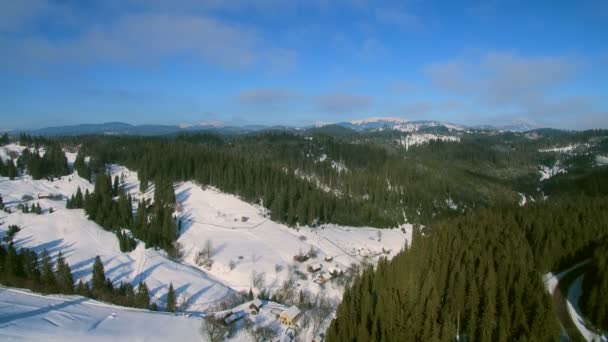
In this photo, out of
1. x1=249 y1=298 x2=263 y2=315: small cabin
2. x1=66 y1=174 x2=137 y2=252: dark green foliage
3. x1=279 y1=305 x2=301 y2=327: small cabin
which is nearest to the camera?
x1=279 y1=305 x2=301 y2=327: small cabin

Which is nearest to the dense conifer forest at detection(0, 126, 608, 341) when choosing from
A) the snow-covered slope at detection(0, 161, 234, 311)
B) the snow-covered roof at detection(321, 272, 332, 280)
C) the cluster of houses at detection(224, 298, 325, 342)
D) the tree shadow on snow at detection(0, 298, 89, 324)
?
the snow-covered slope at detection(0, 161, 234, 311)

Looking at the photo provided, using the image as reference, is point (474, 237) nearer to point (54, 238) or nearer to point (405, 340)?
point (405, 340)

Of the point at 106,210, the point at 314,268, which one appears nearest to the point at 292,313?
the point at 314,268

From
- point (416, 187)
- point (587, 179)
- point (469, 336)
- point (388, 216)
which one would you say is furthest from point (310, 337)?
point (587, 179)

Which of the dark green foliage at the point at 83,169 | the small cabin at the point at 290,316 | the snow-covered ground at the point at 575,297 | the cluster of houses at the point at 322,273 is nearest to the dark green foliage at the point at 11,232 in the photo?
the dark green foliage at the point at 83,169

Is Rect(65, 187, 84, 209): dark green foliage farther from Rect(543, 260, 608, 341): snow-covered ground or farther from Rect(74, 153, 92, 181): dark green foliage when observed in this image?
Rect(543, 260, 608, 341): snow-covered ground

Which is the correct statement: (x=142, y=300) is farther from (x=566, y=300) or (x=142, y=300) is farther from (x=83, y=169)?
(x=83, y=169)
